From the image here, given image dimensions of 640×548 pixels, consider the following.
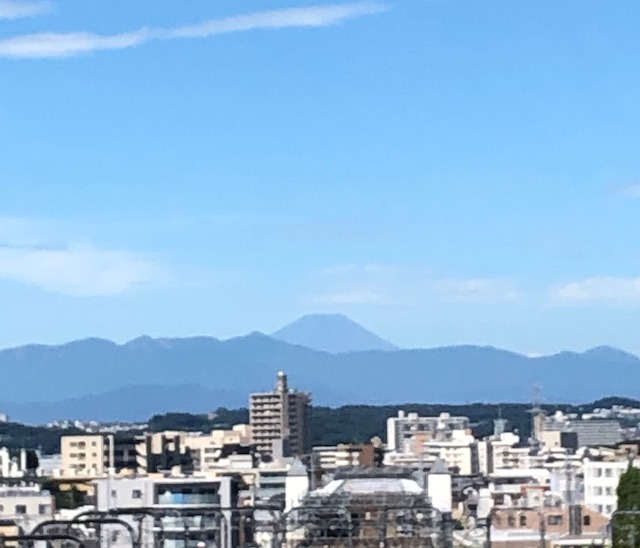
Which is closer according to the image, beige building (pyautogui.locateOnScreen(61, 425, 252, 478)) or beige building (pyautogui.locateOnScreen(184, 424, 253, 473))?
beige building (pyautogui.locateOnScreen(184, 424, 253, 473))

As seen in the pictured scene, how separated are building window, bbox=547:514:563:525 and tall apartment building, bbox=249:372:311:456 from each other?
82798 millimetres

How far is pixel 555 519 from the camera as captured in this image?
4353cm

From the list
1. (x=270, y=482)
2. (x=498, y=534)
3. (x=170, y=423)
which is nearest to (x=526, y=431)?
(x=170, y=423)

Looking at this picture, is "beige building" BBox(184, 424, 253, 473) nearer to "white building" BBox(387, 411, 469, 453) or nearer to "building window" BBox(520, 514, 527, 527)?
"white building" BBox(387, 411, 469, 453)

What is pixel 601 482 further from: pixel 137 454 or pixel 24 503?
pixel 137 454

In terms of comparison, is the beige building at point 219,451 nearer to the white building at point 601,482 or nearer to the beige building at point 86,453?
the beige building at point 86,453

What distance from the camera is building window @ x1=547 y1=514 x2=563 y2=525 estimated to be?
42.9 m

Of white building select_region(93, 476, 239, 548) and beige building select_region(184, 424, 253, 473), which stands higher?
beige building select_region(184, 424, 253, 473)

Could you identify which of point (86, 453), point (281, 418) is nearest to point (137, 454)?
point (86, 453)

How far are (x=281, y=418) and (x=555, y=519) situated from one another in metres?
89.1

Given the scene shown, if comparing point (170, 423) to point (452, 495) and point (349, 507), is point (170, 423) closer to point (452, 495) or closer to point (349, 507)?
point (452, 495)

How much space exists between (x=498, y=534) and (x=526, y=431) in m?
134

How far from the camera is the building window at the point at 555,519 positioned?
4287 cm

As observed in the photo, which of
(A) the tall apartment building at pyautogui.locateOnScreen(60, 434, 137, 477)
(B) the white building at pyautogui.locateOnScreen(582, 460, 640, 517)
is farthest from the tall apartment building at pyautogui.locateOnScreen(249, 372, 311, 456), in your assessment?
(B) the white building at pyautogui.locateOnScreen(582, 460, 640, 517)
